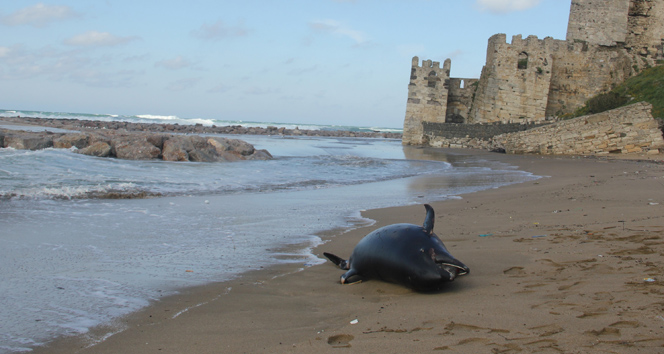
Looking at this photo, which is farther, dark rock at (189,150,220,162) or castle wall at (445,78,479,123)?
castle wall at (445,78,479,123)

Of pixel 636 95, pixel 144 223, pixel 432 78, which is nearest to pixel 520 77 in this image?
pixel 432 78

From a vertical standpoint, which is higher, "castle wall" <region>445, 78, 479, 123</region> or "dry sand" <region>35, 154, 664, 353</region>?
"castle wall" <region>445, 78, 479, 123</region>

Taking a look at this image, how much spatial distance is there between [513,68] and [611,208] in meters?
20.9

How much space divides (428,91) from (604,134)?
12.7 meters

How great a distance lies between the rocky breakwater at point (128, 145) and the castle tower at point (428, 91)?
13.8 m

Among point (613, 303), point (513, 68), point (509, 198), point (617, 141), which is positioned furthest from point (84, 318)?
point (513, 68)

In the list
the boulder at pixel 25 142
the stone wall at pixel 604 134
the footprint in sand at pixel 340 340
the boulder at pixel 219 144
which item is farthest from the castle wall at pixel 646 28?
the footprint in sand at pixel 340 340

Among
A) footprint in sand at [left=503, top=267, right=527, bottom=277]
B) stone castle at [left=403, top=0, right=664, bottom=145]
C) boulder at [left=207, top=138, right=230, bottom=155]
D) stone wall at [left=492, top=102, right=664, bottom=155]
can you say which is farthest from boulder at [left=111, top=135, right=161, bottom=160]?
stone castle at [left=403, top=0, right=664, bottom=145]

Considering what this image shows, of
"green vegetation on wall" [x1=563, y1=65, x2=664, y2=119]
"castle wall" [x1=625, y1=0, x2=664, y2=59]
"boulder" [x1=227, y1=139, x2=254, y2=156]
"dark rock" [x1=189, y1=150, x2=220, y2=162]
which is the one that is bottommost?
"dark rock" [x1=189, y1=150, x2=220, y2=162]

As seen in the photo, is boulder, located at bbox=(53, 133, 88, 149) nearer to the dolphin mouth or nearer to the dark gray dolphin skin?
the dark gray dolphin skin

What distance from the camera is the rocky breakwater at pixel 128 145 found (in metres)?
14.1

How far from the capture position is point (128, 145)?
14.9 metres

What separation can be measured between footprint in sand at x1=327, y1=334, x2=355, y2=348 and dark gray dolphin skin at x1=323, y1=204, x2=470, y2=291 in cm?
94

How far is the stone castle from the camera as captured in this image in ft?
82.5
